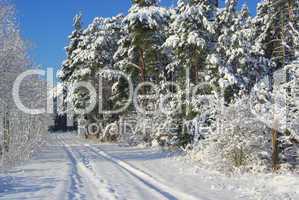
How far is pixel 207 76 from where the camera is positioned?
85.0ft

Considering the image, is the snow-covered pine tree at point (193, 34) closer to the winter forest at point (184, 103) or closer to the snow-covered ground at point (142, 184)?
the winter forest at point (184, 103)

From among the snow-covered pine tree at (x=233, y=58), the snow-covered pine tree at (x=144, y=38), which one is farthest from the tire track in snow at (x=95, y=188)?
the snow-covered pine tree at (x=144, y=38)

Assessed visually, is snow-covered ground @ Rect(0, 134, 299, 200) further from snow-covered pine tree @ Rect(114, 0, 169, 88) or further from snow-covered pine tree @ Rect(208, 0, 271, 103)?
snow-covered pine tree @ Rect(114, 0, 169, 88)

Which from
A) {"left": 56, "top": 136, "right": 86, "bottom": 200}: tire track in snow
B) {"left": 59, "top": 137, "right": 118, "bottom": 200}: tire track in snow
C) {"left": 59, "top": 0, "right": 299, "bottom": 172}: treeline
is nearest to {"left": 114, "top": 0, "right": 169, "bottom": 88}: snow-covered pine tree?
{"left": 59, "top": 0, "right": 299, "bottom": 172}: treeline

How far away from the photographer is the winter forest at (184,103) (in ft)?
50.6

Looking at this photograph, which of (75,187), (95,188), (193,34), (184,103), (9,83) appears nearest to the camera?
(95,188)

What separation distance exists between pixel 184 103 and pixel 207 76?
Result: 2192 mm

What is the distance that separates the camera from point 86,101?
5038 centimetres

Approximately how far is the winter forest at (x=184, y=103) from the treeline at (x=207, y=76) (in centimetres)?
7

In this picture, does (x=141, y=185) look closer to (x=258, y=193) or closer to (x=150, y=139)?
(x=258, y=193)

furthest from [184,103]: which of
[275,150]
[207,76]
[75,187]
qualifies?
[75,187]

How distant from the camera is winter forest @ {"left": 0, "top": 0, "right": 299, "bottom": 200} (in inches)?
607

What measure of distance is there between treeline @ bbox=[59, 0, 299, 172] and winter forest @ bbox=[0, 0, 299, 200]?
7 centimetres

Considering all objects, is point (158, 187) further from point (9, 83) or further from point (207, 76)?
point (9, 83)
